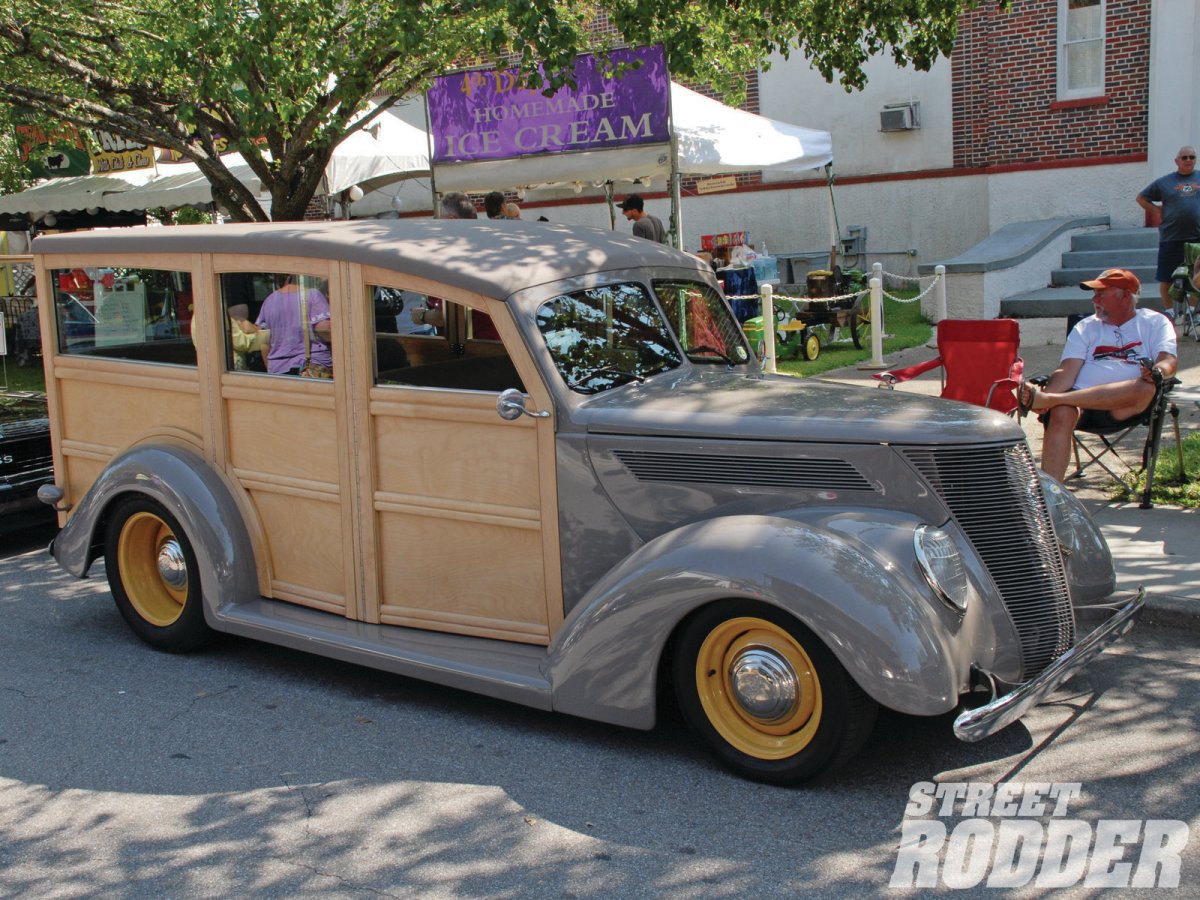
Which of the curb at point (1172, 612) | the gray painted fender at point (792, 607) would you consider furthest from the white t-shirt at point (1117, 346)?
the gray painted fender at point (792, 607)

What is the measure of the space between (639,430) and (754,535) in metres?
0.67

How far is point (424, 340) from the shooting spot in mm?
5117

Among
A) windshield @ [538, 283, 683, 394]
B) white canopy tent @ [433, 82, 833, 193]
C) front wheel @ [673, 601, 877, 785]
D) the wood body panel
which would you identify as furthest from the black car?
white canopy tent @ [433, 82, 833, 193]

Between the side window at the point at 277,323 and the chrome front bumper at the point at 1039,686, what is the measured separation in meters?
2.94

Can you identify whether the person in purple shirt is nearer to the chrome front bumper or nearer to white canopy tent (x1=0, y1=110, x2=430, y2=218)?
the chrome front bumper

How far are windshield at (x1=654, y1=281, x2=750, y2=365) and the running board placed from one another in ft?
5.06

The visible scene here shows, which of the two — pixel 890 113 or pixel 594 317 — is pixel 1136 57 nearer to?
pixel 890 113

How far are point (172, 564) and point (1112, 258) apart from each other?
13.1 meters

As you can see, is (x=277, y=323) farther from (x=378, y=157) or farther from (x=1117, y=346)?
(x=378, y=157)

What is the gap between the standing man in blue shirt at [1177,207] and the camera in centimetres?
1220

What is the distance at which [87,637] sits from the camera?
6.13 m

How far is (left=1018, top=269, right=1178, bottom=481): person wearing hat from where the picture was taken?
22.1ft

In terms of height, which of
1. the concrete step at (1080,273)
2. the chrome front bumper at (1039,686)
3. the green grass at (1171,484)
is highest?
the concrete step at (1080,273)

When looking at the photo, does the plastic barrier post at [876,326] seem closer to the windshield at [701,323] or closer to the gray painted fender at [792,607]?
the windshield at [701,323]
